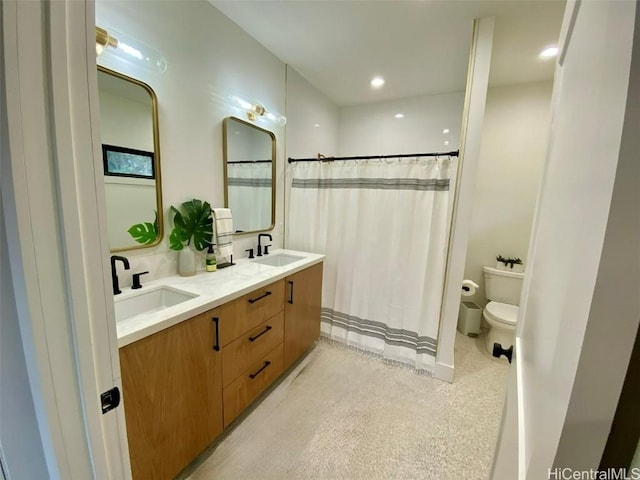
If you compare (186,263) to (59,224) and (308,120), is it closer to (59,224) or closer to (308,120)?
(59,224)

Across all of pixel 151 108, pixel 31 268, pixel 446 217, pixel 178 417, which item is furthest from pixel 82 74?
pixel 446 217

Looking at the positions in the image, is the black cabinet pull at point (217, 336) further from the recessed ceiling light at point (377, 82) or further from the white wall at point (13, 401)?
the recessed ceiling light at point (377, 82)

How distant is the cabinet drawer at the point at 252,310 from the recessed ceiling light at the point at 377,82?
2.25 metres

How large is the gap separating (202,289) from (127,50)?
1.30 meters

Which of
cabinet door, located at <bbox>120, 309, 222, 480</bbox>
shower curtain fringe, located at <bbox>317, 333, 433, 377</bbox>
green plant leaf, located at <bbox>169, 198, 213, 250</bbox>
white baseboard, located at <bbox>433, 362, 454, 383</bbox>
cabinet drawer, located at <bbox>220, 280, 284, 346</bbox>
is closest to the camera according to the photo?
cabinet door, located at <bbox>120, 309, 222, 480</bbox>

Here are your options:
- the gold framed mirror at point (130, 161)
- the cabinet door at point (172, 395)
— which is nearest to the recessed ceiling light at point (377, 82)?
the gold framed mirror at point (130, 161)

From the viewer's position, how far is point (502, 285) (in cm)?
264

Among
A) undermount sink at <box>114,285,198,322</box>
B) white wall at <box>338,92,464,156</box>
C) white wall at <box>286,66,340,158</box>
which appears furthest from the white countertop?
white wall at <box>338,92,464,156</box>

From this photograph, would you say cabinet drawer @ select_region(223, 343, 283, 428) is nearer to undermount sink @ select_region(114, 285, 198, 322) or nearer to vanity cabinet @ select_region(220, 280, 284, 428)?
vanity cabinet @ select_region(220, 280, 284, 428)

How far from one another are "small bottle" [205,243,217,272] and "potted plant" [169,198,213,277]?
0.06 metres

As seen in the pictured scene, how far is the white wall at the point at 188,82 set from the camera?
1395mm

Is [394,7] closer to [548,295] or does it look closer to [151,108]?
[151,108]

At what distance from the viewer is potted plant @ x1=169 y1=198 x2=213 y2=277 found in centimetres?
163

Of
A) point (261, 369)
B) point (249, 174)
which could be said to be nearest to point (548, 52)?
point (249, 174)
